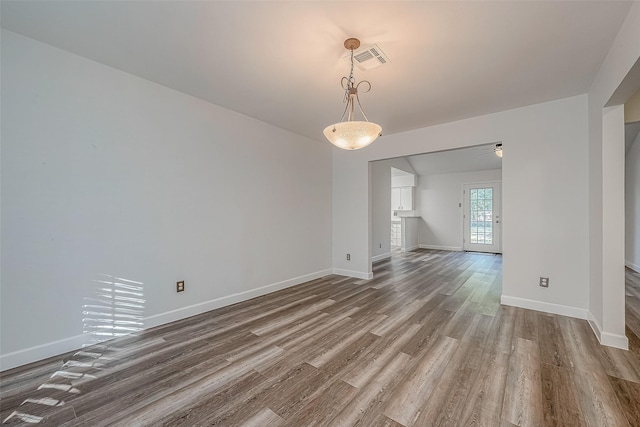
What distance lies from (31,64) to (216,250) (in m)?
2.20

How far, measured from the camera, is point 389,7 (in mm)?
1659

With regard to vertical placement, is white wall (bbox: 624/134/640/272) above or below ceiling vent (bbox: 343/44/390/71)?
below

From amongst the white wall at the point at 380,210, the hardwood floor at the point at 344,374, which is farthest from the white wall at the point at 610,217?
the white wall at the point at 380,210

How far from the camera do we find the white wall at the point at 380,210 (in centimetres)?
620

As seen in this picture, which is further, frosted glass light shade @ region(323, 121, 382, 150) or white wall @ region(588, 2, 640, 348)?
white wall @ region(588, 2, 640, 348)

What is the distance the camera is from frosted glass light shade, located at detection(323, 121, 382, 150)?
6.81ft

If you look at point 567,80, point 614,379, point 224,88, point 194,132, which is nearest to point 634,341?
point 614,379

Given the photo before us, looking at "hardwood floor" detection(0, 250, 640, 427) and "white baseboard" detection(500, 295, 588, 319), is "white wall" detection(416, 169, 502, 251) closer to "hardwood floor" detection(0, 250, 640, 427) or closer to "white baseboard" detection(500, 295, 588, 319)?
"white baseboard" detection(500, 295, 588, 319)

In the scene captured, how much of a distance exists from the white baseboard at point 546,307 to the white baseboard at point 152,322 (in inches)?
111

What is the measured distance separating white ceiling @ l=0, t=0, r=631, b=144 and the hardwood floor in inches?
95.7

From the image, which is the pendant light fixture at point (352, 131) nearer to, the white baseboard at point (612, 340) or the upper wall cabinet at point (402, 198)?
the white baseboard at point (612, 340)

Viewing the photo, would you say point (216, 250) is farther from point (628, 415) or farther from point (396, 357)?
point (628, 415)

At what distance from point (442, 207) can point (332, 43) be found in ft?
24.2

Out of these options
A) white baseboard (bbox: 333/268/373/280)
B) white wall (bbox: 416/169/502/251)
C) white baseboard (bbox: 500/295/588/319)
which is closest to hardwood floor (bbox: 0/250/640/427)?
white baseboard (bbox: 500/295/588/319)
